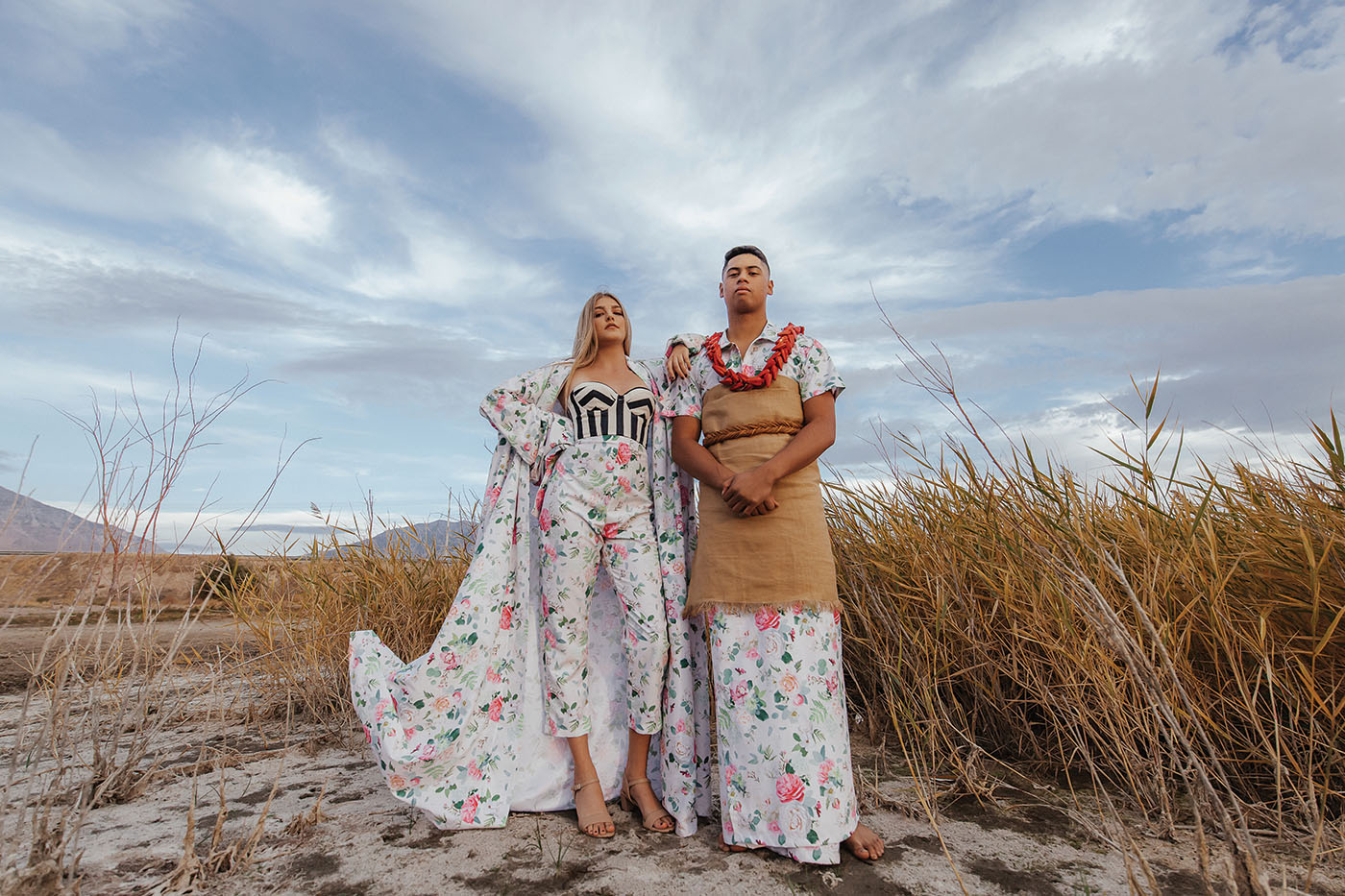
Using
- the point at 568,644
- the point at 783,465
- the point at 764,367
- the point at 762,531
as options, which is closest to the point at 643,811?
the point at 568,644

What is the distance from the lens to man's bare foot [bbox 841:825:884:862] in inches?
91.7

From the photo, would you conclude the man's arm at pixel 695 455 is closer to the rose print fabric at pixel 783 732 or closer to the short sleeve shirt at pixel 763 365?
the short sleeve shirt at pixel 763 365

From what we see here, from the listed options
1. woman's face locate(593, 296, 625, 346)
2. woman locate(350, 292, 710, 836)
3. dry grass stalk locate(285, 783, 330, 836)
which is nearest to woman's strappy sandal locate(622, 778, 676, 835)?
woman locate(350, 292, 710, 836)

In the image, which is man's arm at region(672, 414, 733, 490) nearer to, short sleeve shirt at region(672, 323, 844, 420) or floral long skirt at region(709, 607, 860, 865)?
short sleeve shirt at region(672, 323, 844, 420)

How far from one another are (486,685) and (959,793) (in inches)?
74.9

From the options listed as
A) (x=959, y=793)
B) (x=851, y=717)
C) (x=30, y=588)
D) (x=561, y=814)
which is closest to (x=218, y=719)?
(x=30, y=588)

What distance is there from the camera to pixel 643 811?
2695 millimetres

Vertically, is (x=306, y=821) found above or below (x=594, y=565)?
below

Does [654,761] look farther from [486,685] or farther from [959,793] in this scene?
[959,793]

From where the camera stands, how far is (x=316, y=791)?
9.96 feet

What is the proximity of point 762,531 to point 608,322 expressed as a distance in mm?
1226

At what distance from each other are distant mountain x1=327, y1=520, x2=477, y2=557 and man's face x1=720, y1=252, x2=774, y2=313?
253 cm

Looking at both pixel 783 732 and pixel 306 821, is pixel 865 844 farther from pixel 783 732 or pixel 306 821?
pixel 306 821

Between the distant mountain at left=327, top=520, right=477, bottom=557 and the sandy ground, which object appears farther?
the distant mountain at left=327, top=520, right=477, bottom=557
